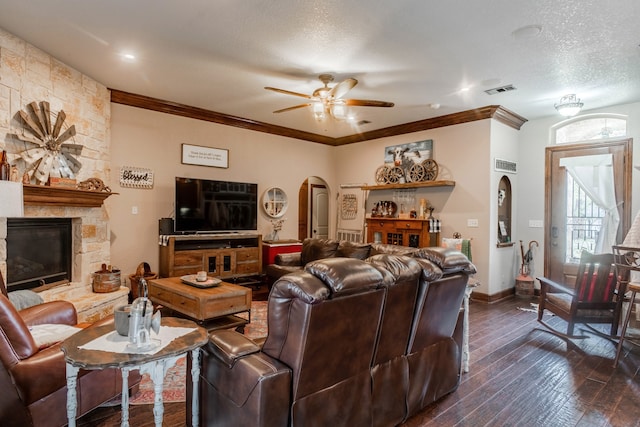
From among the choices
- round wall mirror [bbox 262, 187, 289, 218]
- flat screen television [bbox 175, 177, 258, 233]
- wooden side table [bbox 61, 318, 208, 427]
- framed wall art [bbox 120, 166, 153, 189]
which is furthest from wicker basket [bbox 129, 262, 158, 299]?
wooden side table [bbox 61, 318, 208, 427]

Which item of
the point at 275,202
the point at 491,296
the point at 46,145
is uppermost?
the point at 46,145

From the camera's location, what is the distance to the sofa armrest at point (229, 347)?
1790 mm

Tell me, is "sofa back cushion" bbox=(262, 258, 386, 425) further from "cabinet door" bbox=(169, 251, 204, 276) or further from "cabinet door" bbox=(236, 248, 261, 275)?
"cabinet door" bbox=(236, 248, 261, 275)

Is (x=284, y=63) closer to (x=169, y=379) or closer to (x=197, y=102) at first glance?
(x=197, y=102)

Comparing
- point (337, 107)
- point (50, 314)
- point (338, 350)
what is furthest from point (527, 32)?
point (50, 314)

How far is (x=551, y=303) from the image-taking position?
4.12 meters

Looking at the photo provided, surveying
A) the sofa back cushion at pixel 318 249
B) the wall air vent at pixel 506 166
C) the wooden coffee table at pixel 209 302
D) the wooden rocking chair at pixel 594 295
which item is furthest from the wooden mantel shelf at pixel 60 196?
the wall air vent at pixel 506 166

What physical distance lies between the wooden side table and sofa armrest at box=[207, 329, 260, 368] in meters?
0.09

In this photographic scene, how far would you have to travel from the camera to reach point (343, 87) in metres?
3.77

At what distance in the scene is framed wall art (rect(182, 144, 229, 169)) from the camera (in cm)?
577

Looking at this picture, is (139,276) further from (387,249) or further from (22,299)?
(387,249)

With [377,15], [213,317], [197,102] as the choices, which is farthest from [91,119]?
[377,15]

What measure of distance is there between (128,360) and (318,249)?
3848 mm

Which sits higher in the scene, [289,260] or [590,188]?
[590,188]
